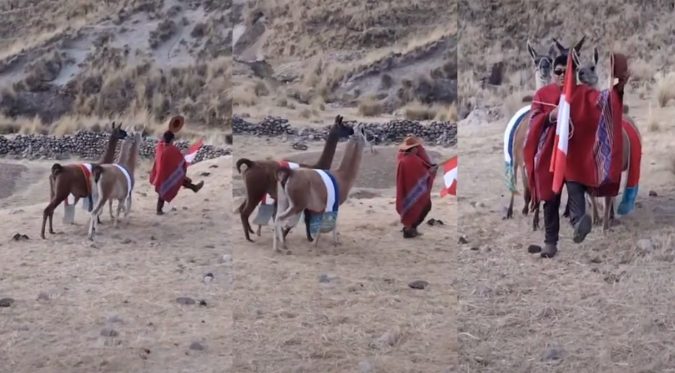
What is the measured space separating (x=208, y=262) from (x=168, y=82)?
0.83m

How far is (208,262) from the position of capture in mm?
3998

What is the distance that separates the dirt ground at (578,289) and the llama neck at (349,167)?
53 cm

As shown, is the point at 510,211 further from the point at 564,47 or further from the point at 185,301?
the point at 185,301

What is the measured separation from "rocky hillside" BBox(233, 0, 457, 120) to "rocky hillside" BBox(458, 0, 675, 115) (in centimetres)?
17

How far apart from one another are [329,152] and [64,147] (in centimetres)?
118

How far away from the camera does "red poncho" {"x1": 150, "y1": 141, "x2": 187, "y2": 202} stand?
4105mm

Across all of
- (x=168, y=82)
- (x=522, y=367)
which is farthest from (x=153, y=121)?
(x=522, y=367)

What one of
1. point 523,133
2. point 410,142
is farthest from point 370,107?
point 523,133

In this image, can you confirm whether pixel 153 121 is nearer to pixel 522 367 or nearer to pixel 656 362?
pixel 522 367

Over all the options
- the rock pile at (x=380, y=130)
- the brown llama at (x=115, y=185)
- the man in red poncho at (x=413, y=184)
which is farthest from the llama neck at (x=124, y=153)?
the man in red poncho at (x=413, y=184)

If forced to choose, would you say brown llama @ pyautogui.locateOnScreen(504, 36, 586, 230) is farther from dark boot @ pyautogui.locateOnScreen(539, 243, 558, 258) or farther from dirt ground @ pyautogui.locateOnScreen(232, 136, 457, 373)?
dirt ground @ pyautogui.locateOnScreen(232, 136, 457, 373)

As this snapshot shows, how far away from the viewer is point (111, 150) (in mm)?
4113

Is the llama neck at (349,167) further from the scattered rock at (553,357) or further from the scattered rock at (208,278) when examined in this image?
the scattered rock at (553,357)

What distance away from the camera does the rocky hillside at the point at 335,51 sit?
13.1 feet
